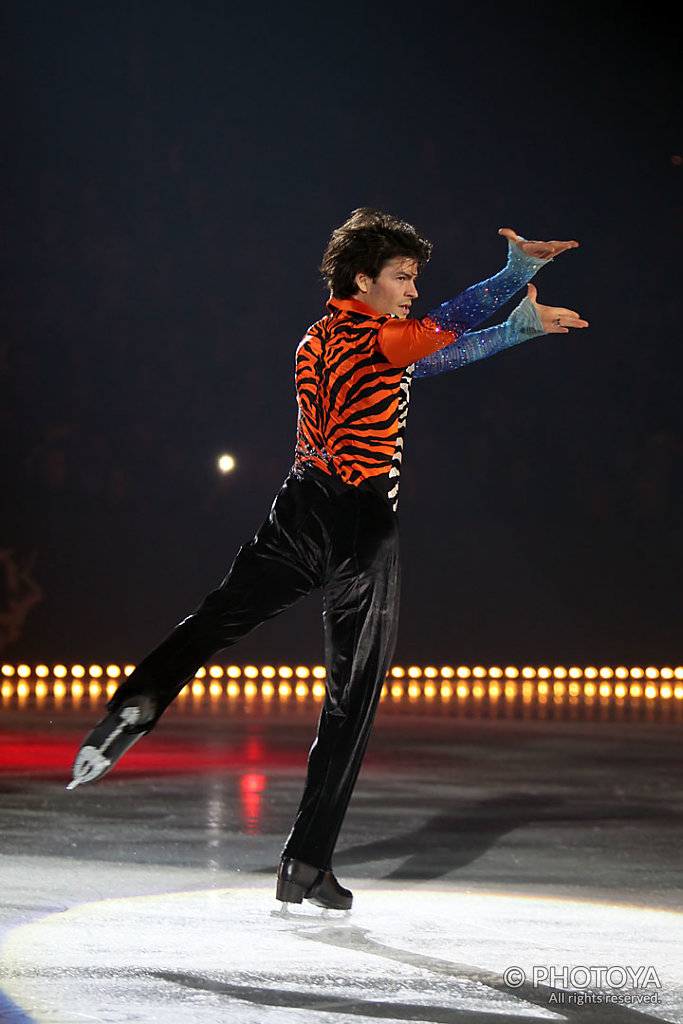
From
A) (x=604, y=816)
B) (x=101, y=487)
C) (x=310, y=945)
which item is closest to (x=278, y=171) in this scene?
(x=101, y=487)

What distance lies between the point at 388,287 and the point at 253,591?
621mm

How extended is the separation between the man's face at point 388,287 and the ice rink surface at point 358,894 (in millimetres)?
1098

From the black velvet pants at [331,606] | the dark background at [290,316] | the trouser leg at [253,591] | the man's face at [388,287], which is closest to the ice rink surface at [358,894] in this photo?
the black velvet pants at [331,606]

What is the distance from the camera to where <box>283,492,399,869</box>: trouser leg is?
8.59 ft

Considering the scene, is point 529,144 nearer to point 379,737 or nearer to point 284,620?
point 284,620

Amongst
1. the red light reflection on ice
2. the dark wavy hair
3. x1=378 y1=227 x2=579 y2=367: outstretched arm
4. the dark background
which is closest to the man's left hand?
x1=378 y1=227 x2=579 y2=367: outstretched arm

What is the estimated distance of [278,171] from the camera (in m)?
9.97

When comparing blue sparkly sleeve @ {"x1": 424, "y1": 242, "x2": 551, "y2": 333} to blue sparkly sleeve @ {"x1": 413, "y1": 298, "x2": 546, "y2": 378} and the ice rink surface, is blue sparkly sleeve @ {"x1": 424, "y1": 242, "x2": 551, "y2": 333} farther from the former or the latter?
the ice rink surface

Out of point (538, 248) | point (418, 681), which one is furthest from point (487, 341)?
point (418, 681)

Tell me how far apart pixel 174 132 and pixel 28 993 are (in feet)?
28.0

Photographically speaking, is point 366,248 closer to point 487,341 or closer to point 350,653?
point 487,341

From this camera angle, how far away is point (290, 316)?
9.81m

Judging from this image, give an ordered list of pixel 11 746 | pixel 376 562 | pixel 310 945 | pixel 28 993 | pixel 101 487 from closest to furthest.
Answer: pixel 28 993, pixel 310 945, pixel 376 562, pixel 11 746, pixel 101 487

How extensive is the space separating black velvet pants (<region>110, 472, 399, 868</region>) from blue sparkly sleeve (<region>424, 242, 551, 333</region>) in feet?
1.12
